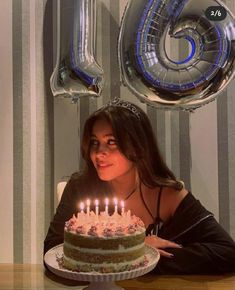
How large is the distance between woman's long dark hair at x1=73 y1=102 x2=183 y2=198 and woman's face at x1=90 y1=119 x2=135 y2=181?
2 centimetres

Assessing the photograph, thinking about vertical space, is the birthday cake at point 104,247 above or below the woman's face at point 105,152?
below

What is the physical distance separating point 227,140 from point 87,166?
81cm

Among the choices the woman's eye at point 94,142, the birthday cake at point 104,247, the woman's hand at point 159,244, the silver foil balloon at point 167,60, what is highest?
the silver foil balloon at point 167,60

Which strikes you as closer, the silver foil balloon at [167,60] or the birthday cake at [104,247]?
the birthday cake at [104,247]

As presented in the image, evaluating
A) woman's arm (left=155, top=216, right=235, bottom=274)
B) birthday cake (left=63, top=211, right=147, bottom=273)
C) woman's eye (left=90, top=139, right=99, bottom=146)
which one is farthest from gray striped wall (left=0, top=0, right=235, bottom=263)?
birthday cake (left=63, top=211, right=147, bottom=273)

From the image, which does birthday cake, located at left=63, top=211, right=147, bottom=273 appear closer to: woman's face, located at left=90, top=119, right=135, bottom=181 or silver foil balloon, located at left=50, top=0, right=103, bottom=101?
woman's face, located at left=90, top=119, right=135, bottom=181

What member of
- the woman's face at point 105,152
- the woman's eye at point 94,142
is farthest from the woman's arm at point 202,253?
the woman's eye at point 94,142

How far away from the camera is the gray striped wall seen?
7.80 ft

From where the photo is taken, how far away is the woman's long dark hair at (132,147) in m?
1.88

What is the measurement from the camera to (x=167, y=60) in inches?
71.4

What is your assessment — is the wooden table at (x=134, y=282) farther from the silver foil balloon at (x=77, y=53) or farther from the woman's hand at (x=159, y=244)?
the silver foil balloon at (x=77, y=53)

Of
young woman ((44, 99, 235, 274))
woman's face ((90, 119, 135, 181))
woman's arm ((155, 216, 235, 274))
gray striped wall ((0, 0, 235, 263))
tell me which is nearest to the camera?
woman's arm ((155, 216, 235, 274))

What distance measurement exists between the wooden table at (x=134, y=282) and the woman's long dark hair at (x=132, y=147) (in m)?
0.56

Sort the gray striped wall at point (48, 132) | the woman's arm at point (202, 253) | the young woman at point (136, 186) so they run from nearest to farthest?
the woman's arm at point (202, 253) → the young woman at point (136, 186) → the gray striped wall at point (48, 132)
